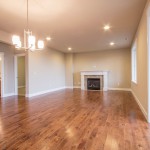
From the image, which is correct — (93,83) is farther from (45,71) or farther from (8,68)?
(8,68)

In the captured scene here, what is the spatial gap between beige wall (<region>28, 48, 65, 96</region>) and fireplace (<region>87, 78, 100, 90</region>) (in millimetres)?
2044

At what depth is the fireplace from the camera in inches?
332

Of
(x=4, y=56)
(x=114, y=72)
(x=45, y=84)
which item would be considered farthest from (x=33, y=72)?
(x=114, y=72)

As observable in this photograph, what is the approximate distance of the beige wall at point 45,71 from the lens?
6105mm

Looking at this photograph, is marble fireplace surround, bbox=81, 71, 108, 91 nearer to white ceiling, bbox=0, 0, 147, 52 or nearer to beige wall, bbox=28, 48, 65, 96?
beige wall, bbox=28, 48, 65, 96

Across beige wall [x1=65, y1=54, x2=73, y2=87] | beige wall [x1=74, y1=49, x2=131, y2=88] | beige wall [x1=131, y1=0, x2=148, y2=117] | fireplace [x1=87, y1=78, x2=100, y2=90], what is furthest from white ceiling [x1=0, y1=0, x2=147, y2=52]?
beige wall [x1=65, y1=54, x2=73, y2=87]

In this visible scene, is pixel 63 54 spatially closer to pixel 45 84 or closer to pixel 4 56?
pixel 45 84

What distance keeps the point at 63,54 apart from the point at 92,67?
2.46 m

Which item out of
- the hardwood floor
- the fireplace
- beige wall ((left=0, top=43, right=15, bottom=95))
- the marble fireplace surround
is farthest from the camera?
the fireplace

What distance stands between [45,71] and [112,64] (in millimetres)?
4502

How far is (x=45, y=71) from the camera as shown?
283 inches

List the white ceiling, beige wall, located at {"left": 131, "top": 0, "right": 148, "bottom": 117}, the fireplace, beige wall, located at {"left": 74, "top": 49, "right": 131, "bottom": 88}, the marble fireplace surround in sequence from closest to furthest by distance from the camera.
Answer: the white ceiling → beige wall, located at {"left": 131, "top": 0, "right": 148, "bottom": 117} → beige wall, located at {"left": 74, "top": 49, "right": 131, "bottom": 88} → the marble fireplace surround → the fireplace

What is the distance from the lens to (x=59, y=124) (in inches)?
108

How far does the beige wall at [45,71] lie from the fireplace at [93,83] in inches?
80.5
